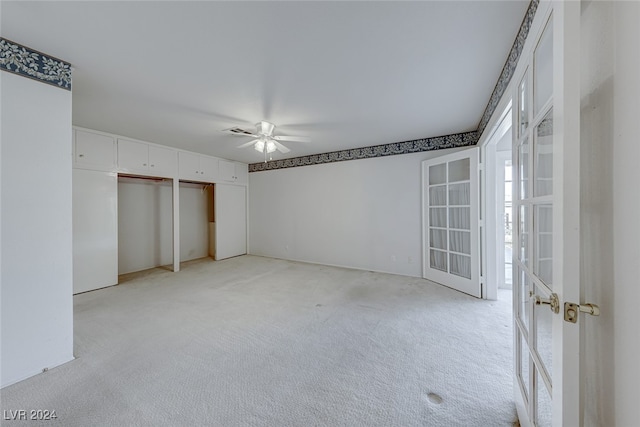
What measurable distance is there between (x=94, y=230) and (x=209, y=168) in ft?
7.38

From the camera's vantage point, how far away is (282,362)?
74.3 inches

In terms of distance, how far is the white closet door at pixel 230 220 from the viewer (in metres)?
5.44

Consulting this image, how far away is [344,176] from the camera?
473 centimetres

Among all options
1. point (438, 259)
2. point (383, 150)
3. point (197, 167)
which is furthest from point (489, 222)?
point (197, 167)

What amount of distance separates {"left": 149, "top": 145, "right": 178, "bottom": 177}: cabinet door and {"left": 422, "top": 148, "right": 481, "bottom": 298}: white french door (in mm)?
4450

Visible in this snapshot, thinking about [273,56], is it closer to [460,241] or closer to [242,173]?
[460,241]

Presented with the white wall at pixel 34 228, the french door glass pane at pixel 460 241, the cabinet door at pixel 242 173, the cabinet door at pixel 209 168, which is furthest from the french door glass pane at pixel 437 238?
the cabinet door at pixel 209 168

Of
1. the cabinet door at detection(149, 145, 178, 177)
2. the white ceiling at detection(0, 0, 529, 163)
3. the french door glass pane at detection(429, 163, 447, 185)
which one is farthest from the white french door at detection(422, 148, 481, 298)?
the cabinet door at detection(149, 145, 178, 177)

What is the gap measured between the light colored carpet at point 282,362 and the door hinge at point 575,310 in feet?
3.61

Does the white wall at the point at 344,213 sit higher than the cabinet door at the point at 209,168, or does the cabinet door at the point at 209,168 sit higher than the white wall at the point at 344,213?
the cabinet door at the point at 209,168

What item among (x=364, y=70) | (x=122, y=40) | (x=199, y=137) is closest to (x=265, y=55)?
(x=364, y=70)

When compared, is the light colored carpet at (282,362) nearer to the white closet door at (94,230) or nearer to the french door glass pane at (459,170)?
the white closet door at (94,230)

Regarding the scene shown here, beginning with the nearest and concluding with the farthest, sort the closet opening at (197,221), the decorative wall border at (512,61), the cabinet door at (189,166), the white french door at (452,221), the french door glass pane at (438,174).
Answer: the decorative wall border at (512,61), the white french door at (452,221), the french door glass pane at (438,174), the cabinet door at (189,166), the closet opening at (197,221)

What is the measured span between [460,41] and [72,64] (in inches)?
114
